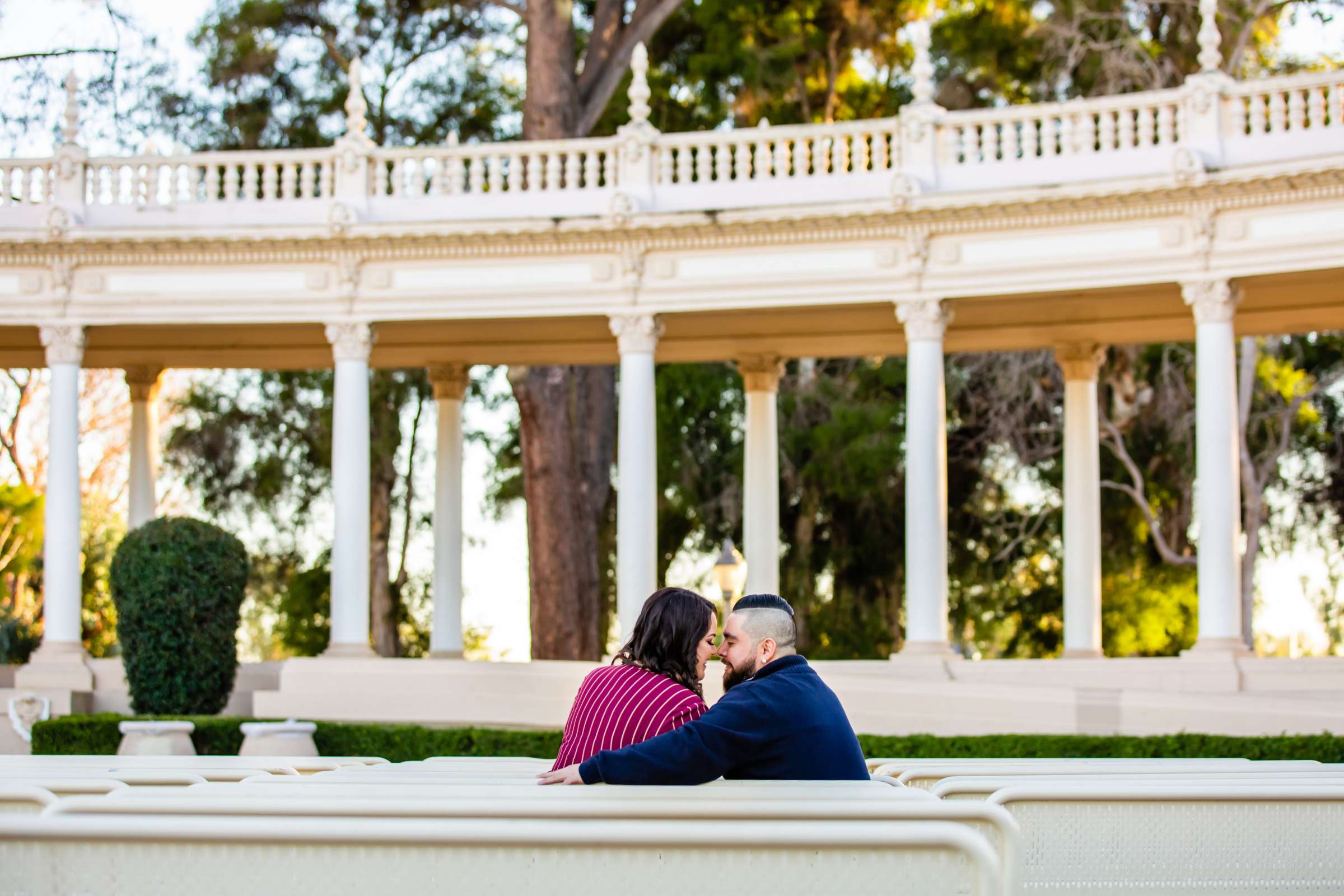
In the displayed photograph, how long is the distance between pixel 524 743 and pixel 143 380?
16809mm

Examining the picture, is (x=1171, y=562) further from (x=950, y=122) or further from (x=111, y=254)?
(x=111, y=254)

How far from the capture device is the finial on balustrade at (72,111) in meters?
35.7

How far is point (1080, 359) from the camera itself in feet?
119

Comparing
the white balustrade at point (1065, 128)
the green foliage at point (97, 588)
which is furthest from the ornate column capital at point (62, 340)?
the green foliage at point (97, 588)

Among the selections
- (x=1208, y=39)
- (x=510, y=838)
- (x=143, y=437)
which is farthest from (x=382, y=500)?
(x=510, y=838)

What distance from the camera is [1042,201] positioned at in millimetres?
30859

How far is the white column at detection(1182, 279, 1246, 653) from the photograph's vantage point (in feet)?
98.0

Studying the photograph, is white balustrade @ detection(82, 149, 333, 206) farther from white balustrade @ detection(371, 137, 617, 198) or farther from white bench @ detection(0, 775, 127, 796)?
white bench @ detection(0, 775, 127, 796)

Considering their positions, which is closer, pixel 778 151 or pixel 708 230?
pixel 708 230

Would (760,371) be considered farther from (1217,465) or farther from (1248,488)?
(1248,488)

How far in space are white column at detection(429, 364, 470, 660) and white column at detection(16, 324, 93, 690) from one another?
7911 millimetres

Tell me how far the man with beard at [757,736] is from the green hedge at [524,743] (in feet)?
49.2

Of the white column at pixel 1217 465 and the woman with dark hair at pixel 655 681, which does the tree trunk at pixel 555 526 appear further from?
the woman with dark hair at pixel 655 681

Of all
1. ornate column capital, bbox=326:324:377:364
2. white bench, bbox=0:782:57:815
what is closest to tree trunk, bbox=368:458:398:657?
Answer: ornate column capital, bbox=326:324:377:364
